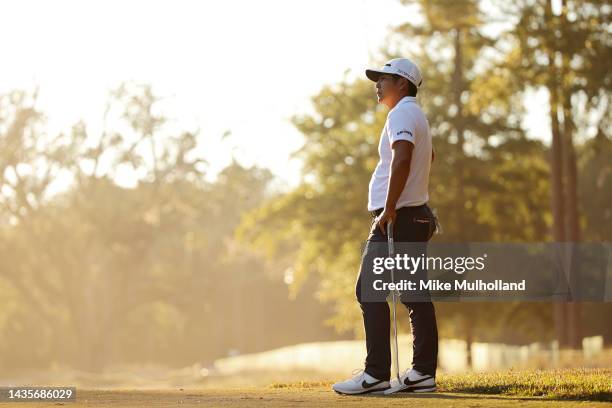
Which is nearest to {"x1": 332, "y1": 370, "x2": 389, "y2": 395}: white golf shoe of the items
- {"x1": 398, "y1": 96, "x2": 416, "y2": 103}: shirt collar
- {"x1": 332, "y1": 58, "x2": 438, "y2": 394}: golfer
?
{"x1": 332, "y1": 58, "x2": 438, "y2": 394}: golfer

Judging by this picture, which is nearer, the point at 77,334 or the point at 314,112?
the point at 314,112

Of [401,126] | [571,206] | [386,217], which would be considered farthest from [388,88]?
[571,206]

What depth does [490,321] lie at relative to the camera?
33.3m

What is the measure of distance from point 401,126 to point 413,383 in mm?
1699

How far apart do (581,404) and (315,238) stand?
83.7 feet

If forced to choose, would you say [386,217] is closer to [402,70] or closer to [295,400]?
[402,70]

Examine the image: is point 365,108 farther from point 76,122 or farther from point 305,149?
point 76,122

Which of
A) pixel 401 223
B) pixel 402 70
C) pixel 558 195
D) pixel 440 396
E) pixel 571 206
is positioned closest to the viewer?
pixel 440 396

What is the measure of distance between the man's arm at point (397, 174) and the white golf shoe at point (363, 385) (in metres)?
1.05

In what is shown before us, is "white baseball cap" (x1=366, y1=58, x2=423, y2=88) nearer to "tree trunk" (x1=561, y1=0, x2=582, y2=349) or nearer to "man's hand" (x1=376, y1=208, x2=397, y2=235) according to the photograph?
"man's hand" (x1=376, y1=208, x2=397, y2=235)

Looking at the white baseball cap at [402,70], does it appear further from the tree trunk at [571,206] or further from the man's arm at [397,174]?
the tree trunk at [571,206]

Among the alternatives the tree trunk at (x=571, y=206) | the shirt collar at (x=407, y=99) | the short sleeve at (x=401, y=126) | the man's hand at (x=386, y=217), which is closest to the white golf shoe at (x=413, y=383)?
the man's hand at (x=386, y=217)

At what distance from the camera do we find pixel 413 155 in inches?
293

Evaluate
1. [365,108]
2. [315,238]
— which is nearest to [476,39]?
[365,108]
